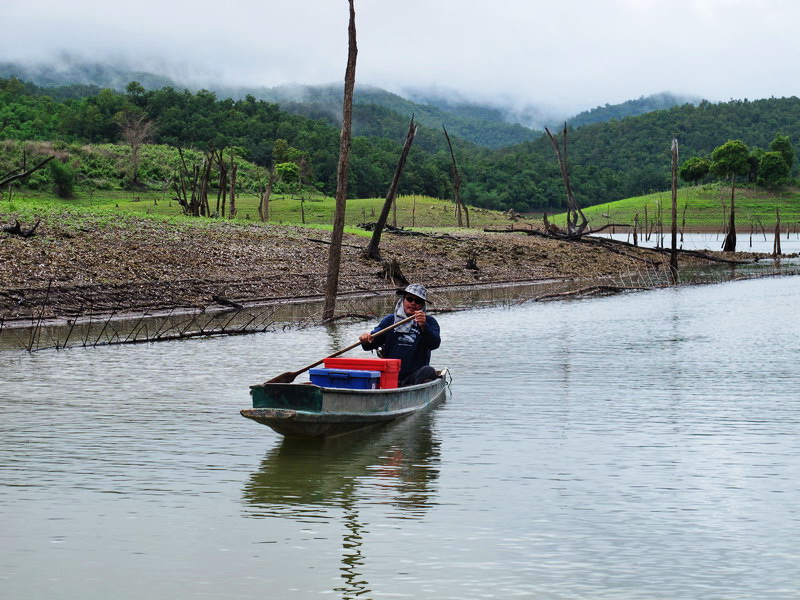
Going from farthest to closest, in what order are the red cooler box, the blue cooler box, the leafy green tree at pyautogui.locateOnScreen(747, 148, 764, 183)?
the leafy green tree at pyautogui.locateOnScreen(747, 148, 764, 183), the red cooler box, the blue cooler box

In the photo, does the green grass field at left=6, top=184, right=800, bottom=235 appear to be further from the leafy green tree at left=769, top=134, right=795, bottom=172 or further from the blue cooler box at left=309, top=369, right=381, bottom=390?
the blue cooler box at left=309, top=369, right=381, bottom=390

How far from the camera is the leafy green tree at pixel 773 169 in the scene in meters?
125

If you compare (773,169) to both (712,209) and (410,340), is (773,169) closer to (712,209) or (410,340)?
(712,209)

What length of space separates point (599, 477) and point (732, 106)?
660ft

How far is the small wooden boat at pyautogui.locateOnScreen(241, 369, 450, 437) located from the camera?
11.1 m


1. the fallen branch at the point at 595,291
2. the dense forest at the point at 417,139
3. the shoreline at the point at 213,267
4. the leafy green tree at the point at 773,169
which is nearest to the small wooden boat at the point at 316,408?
the shoreline at the point at 213,267

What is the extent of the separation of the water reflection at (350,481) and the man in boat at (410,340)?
1.36m

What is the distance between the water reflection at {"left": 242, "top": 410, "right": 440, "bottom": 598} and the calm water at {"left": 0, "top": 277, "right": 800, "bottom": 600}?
4 cm

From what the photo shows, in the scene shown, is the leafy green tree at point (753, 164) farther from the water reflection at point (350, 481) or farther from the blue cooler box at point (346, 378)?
the water reflection at point (350, 481)

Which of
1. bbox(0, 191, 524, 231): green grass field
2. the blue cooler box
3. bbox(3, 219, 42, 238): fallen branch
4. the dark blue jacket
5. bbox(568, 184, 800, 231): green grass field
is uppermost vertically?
bbox(568, 184, 800, 231): green grass field

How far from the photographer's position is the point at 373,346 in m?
13.9

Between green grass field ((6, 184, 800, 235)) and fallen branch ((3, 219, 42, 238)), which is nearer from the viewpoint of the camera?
fallen branch ((3, 219, 42, 238))

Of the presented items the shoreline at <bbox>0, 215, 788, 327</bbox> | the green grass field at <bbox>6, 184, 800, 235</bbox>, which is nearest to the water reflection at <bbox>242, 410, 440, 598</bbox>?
the shoreline at <bbox>0, 215, 788, 327</bbox>

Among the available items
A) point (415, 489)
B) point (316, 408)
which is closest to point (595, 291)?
point (316, 408)
